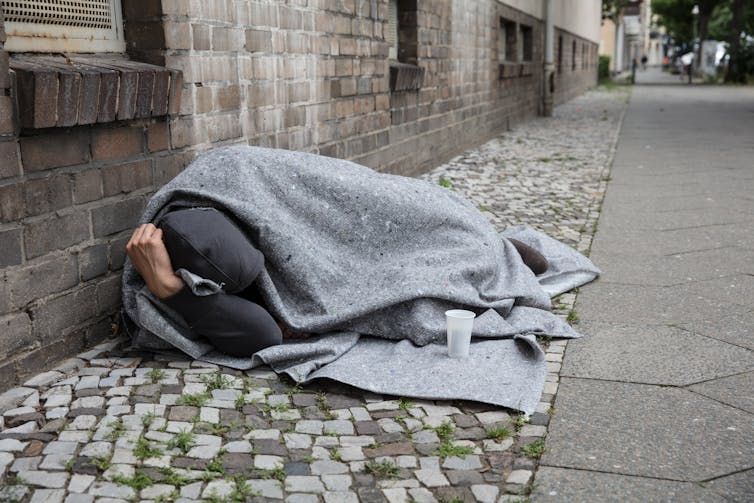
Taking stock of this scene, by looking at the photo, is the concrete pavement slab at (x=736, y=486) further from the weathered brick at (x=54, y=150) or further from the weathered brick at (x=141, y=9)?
the weathered brick at (x=141, y=9)

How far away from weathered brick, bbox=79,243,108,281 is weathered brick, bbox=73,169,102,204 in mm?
205

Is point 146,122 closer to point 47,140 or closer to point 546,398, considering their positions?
point 47,140

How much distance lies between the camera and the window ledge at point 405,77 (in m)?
7.08

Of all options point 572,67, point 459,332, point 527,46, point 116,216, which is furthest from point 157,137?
point 572,67

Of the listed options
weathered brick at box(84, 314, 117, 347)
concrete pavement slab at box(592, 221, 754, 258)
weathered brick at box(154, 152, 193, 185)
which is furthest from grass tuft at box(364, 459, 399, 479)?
concrete pavement slab at box(592, 221, 754, 258)

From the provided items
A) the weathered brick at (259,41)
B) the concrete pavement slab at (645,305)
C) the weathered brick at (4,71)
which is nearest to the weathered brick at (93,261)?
the weathered brick at (4,71)

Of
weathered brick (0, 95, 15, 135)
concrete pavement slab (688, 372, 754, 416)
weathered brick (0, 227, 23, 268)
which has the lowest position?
concrete pavement slab (688, 372, 754, 416)

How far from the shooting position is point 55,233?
120 inches

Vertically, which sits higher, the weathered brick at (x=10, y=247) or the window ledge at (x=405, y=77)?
the window ledge at (x=405, y=77)

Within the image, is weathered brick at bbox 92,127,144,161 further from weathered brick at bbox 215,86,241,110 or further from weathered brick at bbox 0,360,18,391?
weathered brick at bbox 0,360,18,391

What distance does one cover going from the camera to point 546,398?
2.84m

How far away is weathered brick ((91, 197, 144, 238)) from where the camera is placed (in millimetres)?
3287

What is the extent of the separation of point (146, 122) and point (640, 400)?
2325mm

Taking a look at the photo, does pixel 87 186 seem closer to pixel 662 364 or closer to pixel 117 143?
pixel 117 143
